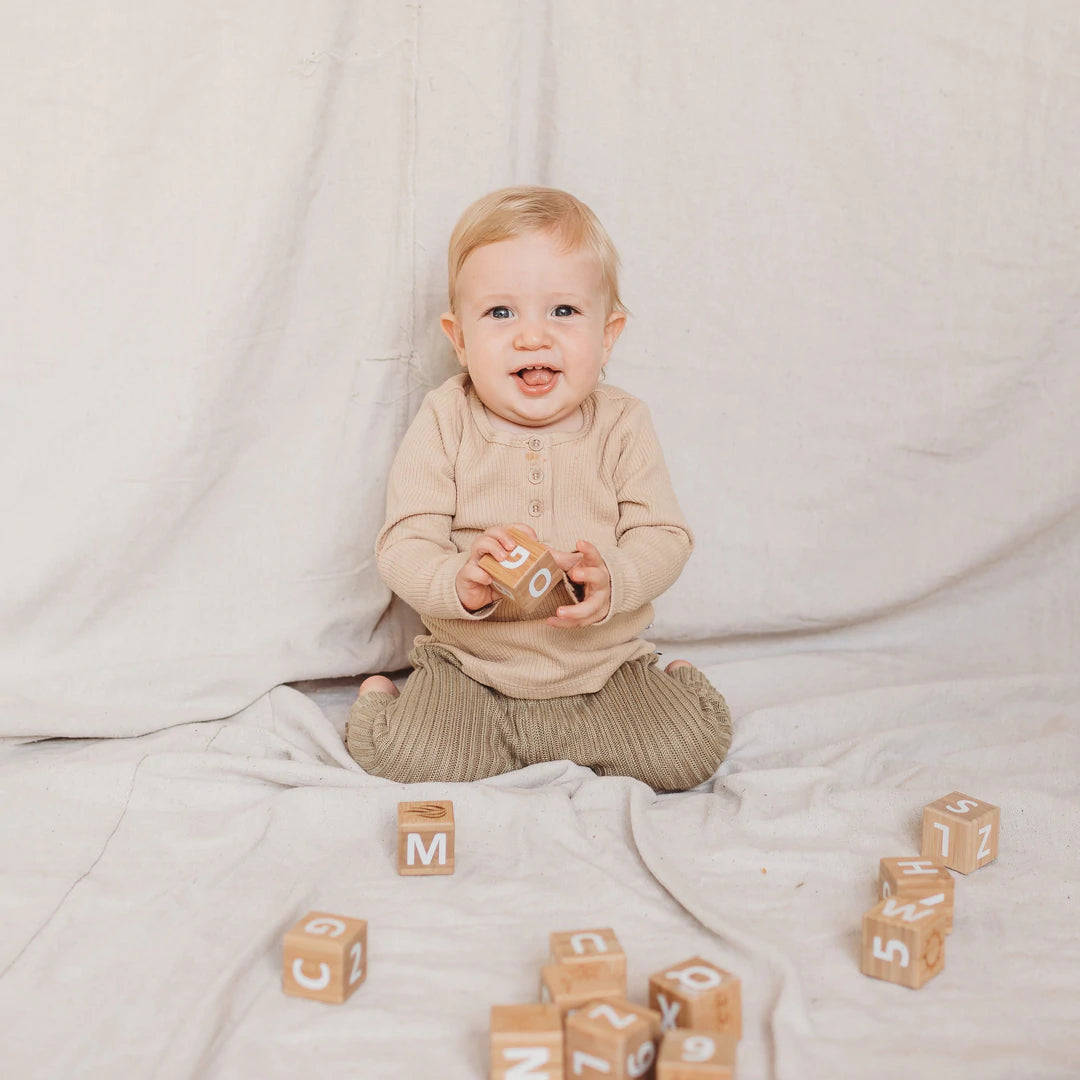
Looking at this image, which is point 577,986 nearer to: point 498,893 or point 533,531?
point 498,893

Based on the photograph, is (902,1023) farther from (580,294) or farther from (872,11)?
(872,11)

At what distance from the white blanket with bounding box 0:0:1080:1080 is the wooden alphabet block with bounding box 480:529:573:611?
0.23 metres

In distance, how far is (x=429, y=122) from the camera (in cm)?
163

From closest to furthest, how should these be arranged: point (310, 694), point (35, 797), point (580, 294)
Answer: point (35, 797), point (580, 294), point (310, 694)

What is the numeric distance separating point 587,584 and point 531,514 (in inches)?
6.3

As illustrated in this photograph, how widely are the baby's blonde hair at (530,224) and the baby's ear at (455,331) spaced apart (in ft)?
0.13

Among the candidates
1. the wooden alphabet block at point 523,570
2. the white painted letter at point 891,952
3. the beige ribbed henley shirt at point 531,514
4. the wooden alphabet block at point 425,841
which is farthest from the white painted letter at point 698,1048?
the beige ribbed henley shirt at point 531,514

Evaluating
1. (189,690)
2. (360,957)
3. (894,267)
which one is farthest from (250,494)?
(894,267)

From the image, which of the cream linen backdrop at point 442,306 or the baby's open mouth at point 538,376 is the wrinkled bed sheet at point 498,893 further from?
the baby's open mouth at point 538,376

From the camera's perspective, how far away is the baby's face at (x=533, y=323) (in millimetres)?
1451

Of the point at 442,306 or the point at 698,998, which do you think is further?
the point at 442,306

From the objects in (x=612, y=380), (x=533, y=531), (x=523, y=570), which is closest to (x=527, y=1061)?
(x=523, y=570)

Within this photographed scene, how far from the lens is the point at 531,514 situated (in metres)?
1.50

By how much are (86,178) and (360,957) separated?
0.99 meters
